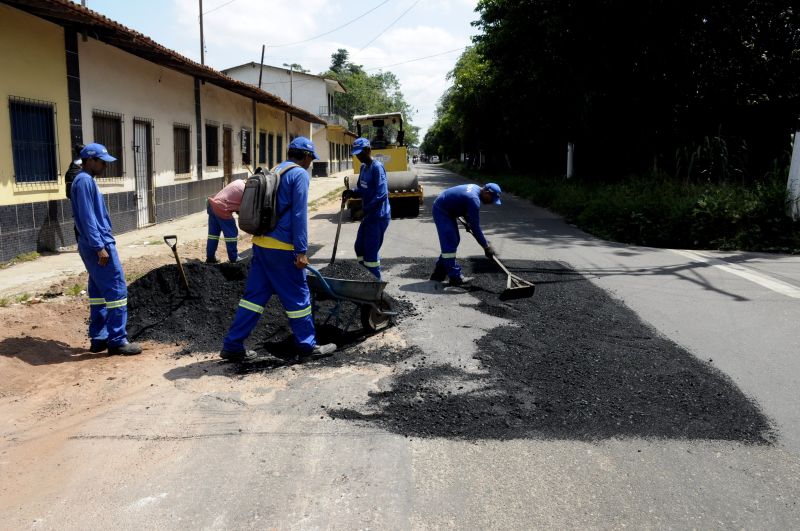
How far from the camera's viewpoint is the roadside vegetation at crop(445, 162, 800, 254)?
10648mm

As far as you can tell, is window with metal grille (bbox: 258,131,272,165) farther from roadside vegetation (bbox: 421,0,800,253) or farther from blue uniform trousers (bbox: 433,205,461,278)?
blue uniform trousers (bbox: 433,205,461,278)

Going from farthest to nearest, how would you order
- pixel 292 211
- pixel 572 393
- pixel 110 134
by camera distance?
1. pixel 110 134
2. pixel 292 211
3. pixel 572 393

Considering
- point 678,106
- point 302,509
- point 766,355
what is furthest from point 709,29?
point 302,509

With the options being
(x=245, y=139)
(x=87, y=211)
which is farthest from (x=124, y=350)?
(x=245, y=139)

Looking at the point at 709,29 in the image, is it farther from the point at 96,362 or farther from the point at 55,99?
the point at 96,362

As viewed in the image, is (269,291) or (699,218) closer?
(269,291)

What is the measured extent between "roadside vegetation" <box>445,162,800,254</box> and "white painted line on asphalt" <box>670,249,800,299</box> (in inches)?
32.0

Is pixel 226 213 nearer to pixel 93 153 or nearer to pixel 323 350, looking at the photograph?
pixel 93 153

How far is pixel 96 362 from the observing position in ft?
16.3

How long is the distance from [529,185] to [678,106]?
20.6 feet

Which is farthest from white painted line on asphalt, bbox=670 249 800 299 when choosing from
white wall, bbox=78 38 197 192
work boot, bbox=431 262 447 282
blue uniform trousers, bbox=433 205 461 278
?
white wall, bbox=78 38 197 192

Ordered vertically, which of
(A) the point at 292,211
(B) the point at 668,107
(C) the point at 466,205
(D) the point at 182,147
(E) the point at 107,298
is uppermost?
(B) the point at 668,107

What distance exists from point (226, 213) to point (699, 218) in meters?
8.43

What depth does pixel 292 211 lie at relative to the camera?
4.62 metres
